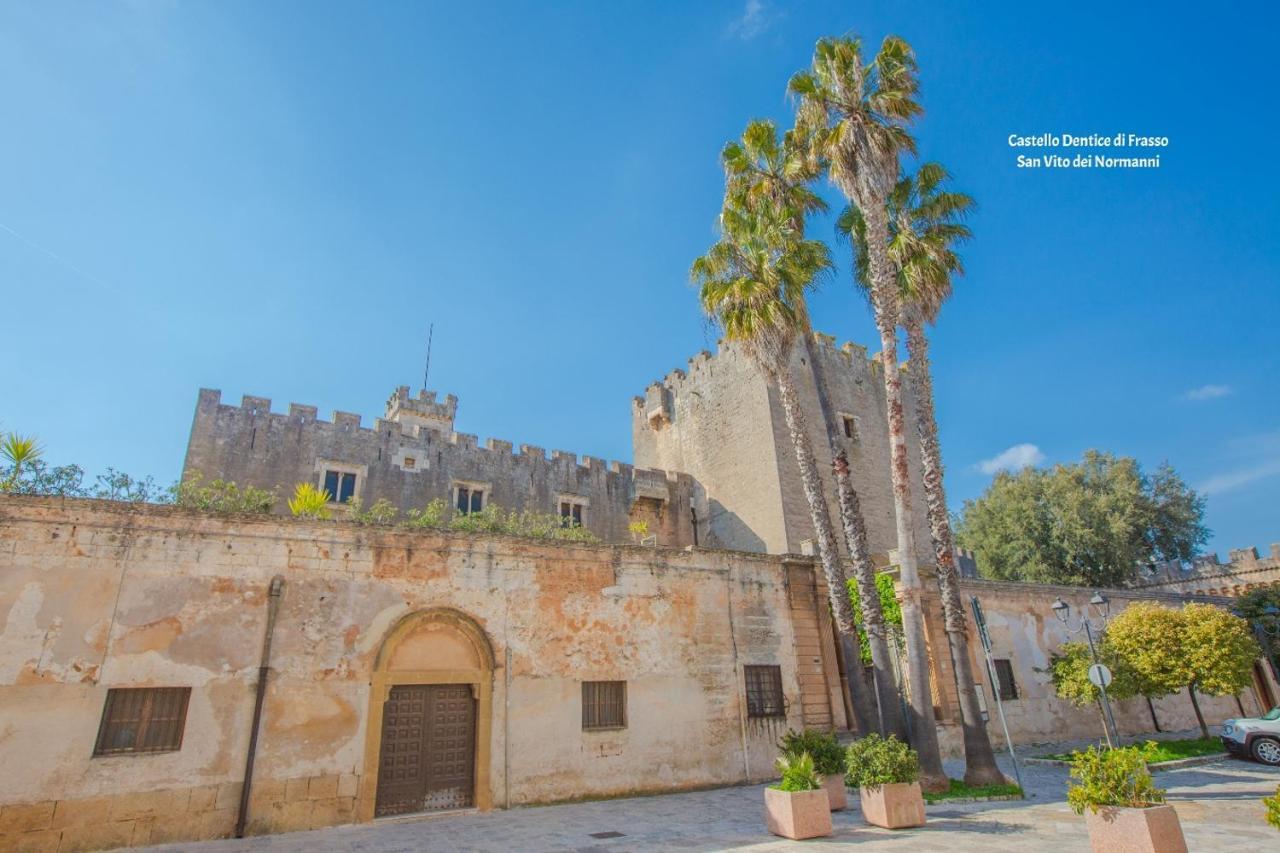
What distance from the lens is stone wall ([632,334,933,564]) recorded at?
24.8m

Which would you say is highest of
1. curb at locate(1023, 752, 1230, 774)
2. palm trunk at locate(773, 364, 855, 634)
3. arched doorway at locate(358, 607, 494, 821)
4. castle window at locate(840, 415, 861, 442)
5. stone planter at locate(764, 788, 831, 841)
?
castle window at locate(840, 415, 861, 442)

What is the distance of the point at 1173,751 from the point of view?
16.2 m

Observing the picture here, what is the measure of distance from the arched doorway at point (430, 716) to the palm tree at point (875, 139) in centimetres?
822

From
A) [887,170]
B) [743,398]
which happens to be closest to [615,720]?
[887,170]

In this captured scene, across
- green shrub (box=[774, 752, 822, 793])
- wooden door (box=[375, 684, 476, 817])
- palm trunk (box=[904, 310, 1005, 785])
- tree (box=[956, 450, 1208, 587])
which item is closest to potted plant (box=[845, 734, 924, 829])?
green shrub (box=[774, 752, 822, 793])

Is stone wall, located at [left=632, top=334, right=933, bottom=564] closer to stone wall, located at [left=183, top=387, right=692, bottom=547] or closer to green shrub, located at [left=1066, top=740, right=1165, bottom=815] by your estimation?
stone wall, located at [left=183, top=387, right=692, bottom=547]

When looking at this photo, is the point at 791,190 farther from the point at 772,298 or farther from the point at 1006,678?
the point at 1006,678

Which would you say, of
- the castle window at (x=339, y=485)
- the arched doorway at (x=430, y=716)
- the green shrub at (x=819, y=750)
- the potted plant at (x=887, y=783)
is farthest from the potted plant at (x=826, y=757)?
the castle window at (x=339, y=485)

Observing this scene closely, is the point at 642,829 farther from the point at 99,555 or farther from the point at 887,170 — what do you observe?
the point at 887,170

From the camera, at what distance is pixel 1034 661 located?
19.0 metres

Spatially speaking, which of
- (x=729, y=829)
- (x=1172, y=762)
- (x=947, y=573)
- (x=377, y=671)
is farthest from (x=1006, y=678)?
(x=377, y=671)

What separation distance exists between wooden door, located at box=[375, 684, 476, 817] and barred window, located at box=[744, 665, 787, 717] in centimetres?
570

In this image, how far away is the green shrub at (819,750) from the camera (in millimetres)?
10258

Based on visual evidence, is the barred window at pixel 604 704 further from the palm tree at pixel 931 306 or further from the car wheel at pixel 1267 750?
the car wheel at pixel 1267 750
